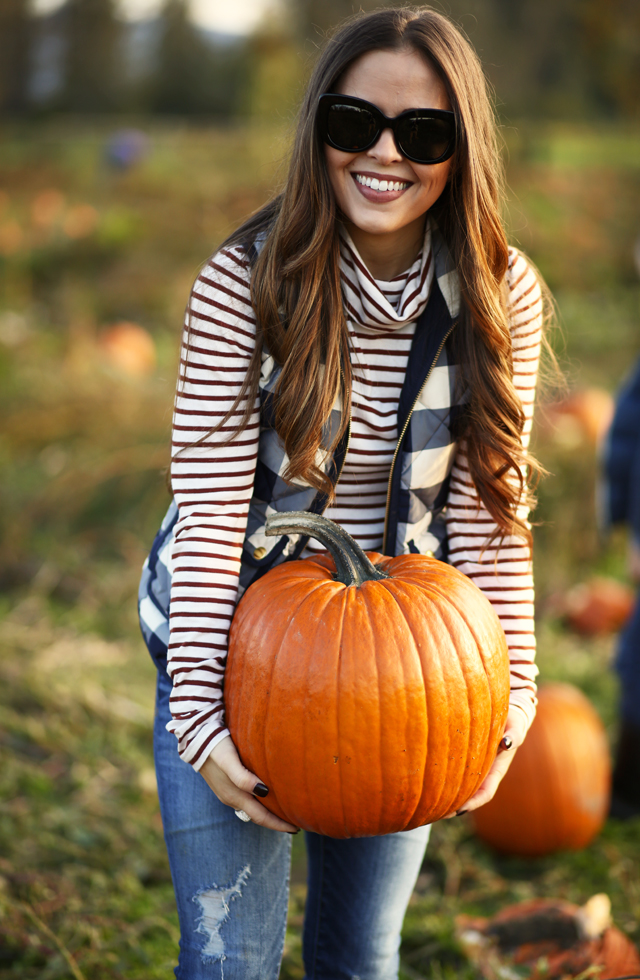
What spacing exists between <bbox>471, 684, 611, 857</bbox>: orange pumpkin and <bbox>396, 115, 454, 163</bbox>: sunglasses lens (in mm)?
2133

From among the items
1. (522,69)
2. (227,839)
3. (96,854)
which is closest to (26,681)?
(96,854)

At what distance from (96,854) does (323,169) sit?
2268 mm

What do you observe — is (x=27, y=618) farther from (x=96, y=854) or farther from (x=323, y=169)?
(x=323, y=169)

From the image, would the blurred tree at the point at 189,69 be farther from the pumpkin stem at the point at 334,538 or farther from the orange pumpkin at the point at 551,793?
the pumpkin stem at the point at 334,538

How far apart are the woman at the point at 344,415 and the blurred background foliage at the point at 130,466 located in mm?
304

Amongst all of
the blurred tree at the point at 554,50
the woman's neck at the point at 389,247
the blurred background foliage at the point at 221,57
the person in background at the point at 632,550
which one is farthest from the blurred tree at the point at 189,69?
the woman's neck at the point at 389,247

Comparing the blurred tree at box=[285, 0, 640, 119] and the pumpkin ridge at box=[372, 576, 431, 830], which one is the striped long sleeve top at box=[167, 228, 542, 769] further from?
the blurred tree at box=[285, 0, 640, 119]

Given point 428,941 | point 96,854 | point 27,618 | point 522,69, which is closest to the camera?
point 428,941

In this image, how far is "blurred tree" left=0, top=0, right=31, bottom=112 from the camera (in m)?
18.3

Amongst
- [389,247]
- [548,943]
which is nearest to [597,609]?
[548,943]

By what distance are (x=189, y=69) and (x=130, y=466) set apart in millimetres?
16941

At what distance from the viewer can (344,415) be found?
1.61 meters

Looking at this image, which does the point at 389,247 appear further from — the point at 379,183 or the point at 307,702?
the point at 307,702

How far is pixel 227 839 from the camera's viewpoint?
1.56 meters
